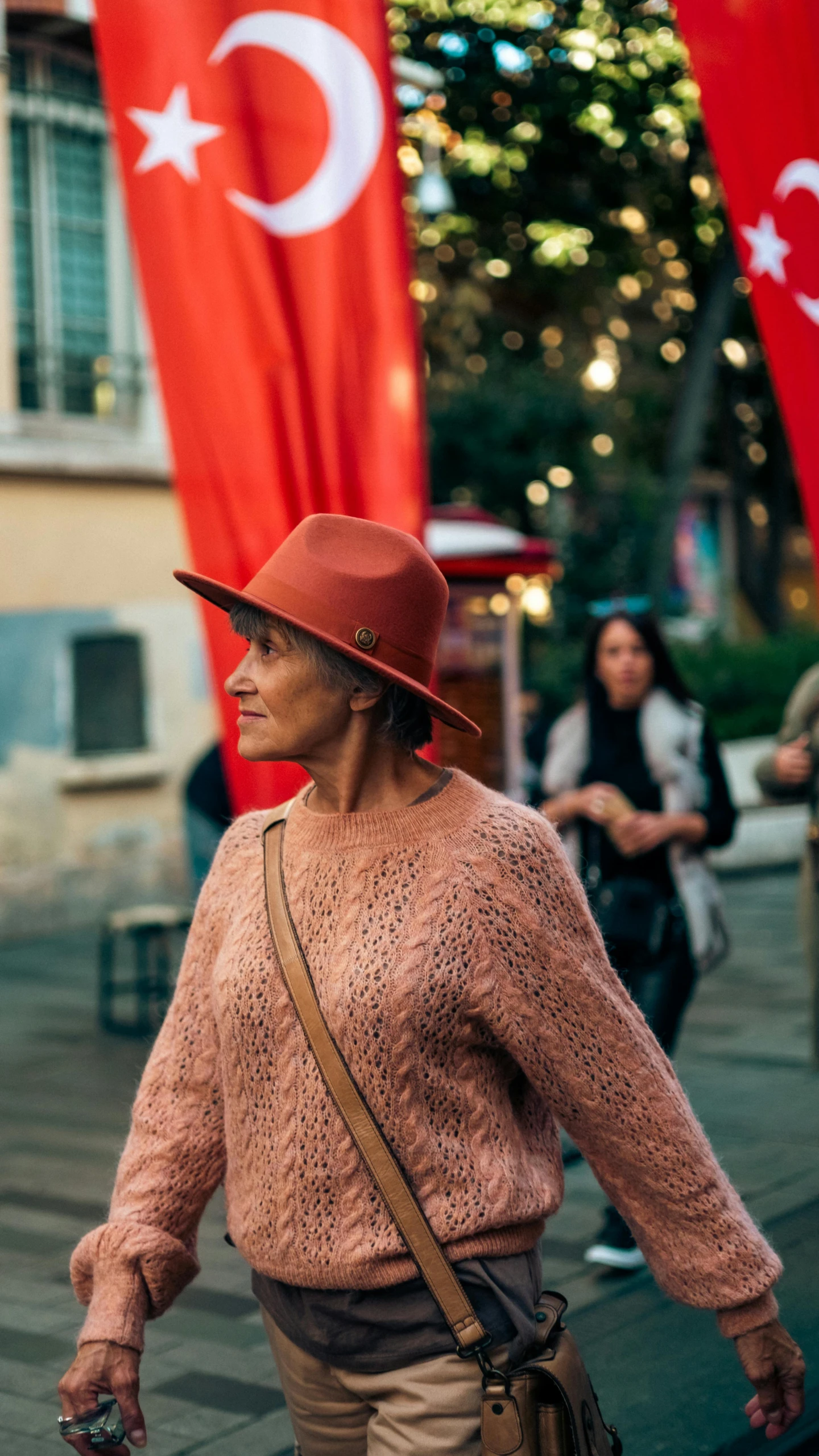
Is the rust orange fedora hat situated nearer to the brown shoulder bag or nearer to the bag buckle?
the brown shoulder bag

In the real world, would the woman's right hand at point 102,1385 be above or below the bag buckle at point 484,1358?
below

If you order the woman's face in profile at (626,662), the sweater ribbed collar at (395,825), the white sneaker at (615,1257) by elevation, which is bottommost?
the white sneaker at (615,1257)

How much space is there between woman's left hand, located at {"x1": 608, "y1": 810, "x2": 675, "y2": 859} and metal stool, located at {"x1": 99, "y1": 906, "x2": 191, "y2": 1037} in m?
3.78

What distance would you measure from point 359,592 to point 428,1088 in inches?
25.9

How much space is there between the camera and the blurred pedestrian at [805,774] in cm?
612

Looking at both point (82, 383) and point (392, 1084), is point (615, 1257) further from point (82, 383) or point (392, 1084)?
point (82, 383)

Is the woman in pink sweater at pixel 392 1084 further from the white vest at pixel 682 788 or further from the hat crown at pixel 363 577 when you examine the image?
the white vest at pixel 682 788

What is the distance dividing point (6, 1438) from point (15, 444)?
9951mm

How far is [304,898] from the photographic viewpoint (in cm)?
234

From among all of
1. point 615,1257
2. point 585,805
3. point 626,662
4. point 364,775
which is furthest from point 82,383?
point 364,775

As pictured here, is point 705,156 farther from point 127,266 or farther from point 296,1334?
point 296,1334

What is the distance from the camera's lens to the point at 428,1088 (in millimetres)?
2246

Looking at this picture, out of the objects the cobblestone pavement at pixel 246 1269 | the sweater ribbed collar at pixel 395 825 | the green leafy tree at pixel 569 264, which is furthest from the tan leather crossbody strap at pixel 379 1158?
the green leafy tree at pixel 569 264

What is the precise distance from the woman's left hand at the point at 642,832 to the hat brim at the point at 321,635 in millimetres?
2831
